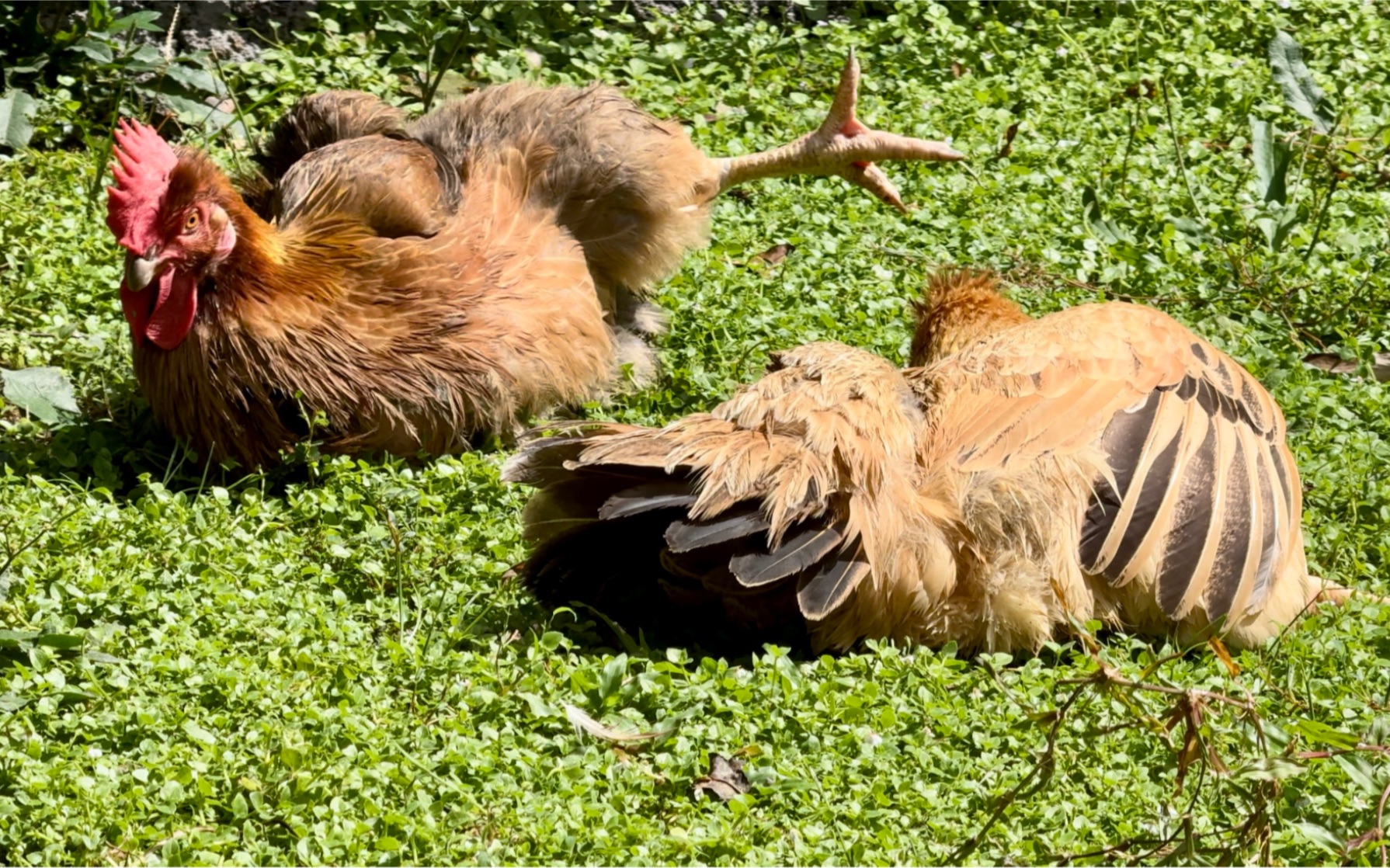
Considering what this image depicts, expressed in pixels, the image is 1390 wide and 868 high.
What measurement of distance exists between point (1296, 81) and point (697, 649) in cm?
416

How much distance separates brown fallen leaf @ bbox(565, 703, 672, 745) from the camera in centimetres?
368

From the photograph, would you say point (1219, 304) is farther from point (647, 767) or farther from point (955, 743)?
point (647, 767)

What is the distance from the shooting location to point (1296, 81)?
264 inches

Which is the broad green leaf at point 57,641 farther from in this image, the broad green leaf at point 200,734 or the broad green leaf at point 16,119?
the broad green leaf at point 16,119

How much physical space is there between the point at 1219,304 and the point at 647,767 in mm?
3357

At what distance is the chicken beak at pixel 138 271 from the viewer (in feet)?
15.6

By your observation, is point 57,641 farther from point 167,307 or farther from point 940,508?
point 940,508

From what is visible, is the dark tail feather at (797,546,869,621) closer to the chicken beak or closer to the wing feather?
the wing feather

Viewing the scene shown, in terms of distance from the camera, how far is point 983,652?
13.4 ft

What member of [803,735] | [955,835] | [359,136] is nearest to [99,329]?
[359,136]

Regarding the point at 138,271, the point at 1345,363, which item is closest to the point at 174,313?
the point at 138,271

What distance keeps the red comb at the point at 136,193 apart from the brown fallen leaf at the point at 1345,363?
4028mm

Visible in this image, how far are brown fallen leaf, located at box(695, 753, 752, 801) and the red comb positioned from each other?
8.10 ft

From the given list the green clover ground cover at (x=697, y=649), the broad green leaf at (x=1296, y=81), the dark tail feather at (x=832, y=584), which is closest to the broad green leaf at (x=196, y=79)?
the green clover ground cover at (x=697, y=649)
